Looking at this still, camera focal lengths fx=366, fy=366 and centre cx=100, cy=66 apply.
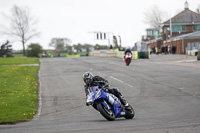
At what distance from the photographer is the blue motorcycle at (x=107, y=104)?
32.3 feet

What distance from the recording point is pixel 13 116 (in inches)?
464

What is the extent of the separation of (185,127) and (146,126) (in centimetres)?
91

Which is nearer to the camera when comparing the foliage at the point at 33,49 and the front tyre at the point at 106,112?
the front tyre at the point at 106,112

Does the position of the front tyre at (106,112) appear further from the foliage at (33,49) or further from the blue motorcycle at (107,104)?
the foliage at (33,49)

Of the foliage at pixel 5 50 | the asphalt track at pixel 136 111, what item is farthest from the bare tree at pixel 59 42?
the asphalt track at pixel 136 111

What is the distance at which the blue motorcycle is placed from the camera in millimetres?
9836

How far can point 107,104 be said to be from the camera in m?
10.0

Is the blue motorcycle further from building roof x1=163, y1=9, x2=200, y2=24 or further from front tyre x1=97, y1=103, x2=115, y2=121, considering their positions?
building roof x1=163, y1=9, x2=200, y2=24

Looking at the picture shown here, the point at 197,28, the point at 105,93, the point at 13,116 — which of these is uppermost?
the point at 197,28

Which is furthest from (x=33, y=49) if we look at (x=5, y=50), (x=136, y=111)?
(x=136, y=111)

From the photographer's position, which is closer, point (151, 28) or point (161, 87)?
point (161, 87)

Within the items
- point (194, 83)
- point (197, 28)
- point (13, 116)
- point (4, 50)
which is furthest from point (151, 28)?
point (13, 116)

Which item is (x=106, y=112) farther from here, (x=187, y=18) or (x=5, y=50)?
(x=5, y=50)

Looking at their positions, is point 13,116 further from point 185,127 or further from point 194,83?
point 194,83
